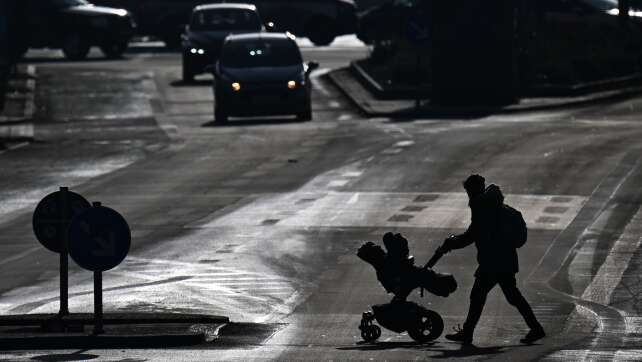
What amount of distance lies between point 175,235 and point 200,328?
7.36 m

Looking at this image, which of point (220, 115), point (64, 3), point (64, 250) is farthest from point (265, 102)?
point (64, 250)

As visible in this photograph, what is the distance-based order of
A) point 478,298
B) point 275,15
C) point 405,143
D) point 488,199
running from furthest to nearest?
point 275,15 < point 405,143 < point 478,298 < point 488,199

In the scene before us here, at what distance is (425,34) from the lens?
3947cm

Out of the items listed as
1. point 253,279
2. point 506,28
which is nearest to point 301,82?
point 506,28

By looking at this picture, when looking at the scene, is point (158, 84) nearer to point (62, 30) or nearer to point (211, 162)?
point (62, 30)

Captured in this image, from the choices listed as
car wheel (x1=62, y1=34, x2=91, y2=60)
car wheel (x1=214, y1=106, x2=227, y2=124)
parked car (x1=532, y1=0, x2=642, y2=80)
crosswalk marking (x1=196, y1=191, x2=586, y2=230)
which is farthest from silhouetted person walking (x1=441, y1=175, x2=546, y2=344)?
car wheel (x1=62, y1=34, x2=91, y2=60)

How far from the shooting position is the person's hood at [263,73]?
3744cm

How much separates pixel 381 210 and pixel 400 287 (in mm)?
9779

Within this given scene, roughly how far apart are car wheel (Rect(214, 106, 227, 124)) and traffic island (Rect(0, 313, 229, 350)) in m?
20.5

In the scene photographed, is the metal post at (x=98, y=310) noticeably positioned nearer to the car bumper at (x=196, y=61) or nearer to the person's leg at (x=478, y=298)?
the person's leg at (x=478, y=298)

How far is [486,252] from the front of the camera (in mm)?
15469

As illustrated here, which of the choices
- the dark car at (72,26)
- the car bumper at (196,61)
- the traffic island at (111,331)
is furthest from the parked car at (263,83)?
the traffic island at (111,331)

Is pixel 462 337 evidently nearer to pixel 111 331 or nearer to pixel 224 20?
pixel 111 331

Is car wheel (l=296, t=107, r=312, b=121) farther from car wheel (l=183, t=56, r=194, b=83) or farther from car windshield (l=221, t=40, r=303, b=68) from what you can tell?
car wheel (l=183, t=56, r=194, b=83)
